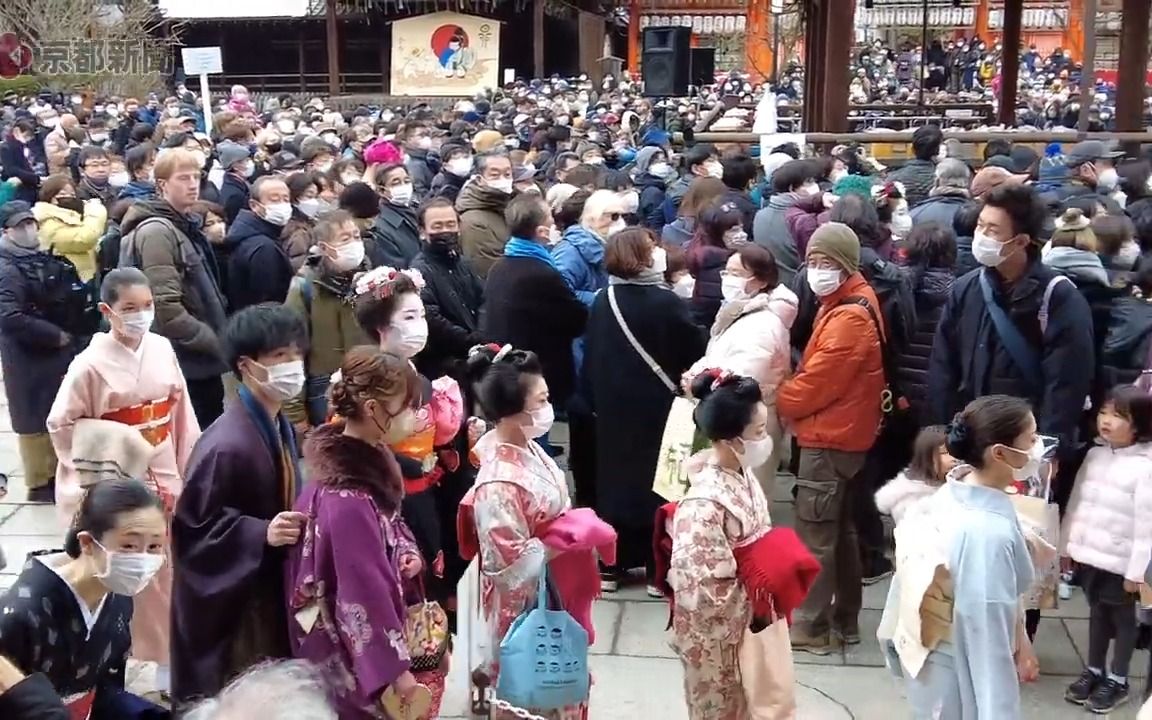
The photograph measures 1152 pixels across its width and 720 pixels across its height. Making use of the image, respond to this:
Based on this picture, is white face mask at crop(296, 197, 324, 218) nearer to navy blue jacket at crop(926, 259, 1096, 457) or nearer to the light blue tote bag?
navy blue jacket at crop(926, 259, 1096, 457)

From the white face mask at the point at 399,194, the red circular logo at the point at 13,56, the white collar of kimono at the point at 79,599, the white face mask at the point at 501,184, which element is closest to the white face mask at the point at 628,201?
the white face mask at the point at 501,184

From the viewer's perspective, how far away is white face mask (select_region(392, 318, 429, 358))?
3931 millimetres

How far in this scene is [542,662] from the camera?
324 cm

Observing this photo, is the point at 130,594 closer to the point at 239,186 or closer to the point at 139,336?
the point at 139,336

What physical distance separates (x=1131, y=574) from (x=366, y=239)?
3.83 metres

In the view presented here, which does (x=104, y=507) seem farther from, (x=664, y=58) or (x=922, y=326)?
(x=664, y=58)

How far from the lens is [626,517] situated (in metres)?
5.17

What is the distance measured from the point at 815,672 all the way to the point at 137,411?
8.77 feet

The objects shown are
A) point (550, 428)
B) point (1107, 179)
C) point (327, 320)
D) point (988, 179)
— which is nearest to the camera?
point (327, 320)

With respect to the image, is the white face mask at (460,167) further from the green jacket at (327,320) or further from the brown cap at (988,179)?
the green jacket at (327,320)

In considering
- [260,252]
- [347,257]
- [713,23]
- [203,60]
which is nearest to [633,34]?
[713,23]

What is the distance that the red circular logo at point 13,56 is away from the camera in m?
24.8

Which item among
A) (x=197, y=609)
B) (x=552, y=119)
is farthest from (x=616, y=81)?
(x=197, y=609)

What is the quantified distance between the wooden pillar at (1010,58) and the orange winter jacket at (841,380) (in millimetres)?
9458
